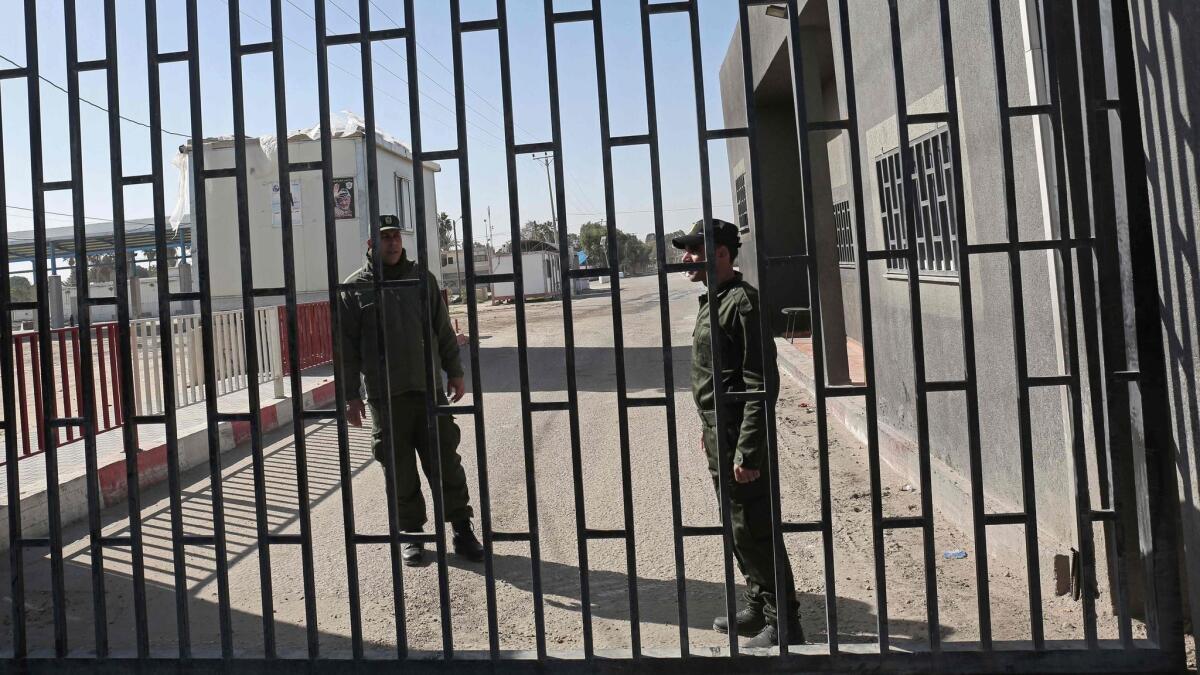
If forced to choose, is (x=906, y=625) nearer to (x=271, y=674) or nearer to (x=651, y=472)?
(x=271, y=674)

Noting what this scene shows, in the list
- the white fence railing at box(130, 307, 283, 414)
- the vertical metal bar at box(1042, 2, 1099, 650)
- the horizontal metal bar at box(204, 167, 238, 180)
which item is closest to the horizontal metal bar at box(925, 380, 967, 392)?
the vertical metal bar at box(1042, 2, 1099, 650)

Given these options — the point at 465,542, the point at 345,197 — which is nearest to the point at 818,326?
the point at 465,542

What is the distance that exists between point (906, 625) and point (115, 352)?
25.9ft

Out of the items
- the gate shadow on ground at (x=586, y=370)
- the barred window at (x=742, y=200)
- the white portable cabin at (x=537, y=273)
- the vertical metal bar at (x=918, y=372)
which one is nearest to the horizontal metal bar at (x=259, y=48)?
the vertical metal bar at (x=918, y=372)

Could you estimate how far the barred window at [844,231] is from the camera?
48.9ft

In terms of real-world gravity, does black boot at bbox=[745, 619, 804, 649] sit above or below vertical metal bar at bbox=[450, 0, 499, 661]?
below

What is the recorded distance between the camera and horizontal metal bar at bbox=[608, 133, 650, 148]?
11.7 ft

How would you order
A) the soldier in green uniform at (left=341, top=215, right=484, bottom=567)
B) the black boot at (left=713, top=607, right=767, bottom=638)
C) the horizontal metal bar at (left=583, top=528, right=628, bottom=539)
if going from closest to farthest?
the horizontal metal bar at (left=583, top=528, right=628, bottom=539)
the black boot at (left=713, top=607, right=767, bottom=638)
the soldier in green uniform at (left=341, top=215, right=484, bottom=567)

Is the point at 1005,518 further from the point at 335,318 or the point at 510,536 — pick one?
the point at 335,318

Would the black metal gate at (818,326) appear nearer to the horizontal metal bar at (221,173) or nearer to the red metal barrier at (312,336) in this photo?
the horizontal metal bar at (221,173)

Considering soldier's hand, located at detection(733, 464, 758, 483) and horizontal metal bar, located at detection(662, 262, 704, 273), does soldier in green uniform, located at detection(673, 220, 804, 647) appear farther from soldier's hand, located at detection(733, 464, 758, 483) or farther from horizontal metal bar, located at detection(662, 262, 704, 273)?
horizontal metal bar, located at detection(662, 262, 704, 273)

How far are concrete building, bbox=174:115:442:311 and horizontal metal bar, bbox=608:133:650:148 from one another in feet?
44.7

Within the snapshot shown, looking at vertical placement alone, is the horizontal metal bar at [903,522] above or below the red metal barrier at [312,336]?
below

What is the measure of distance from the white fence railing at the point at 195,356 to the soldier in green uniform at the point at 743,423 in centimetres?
665
